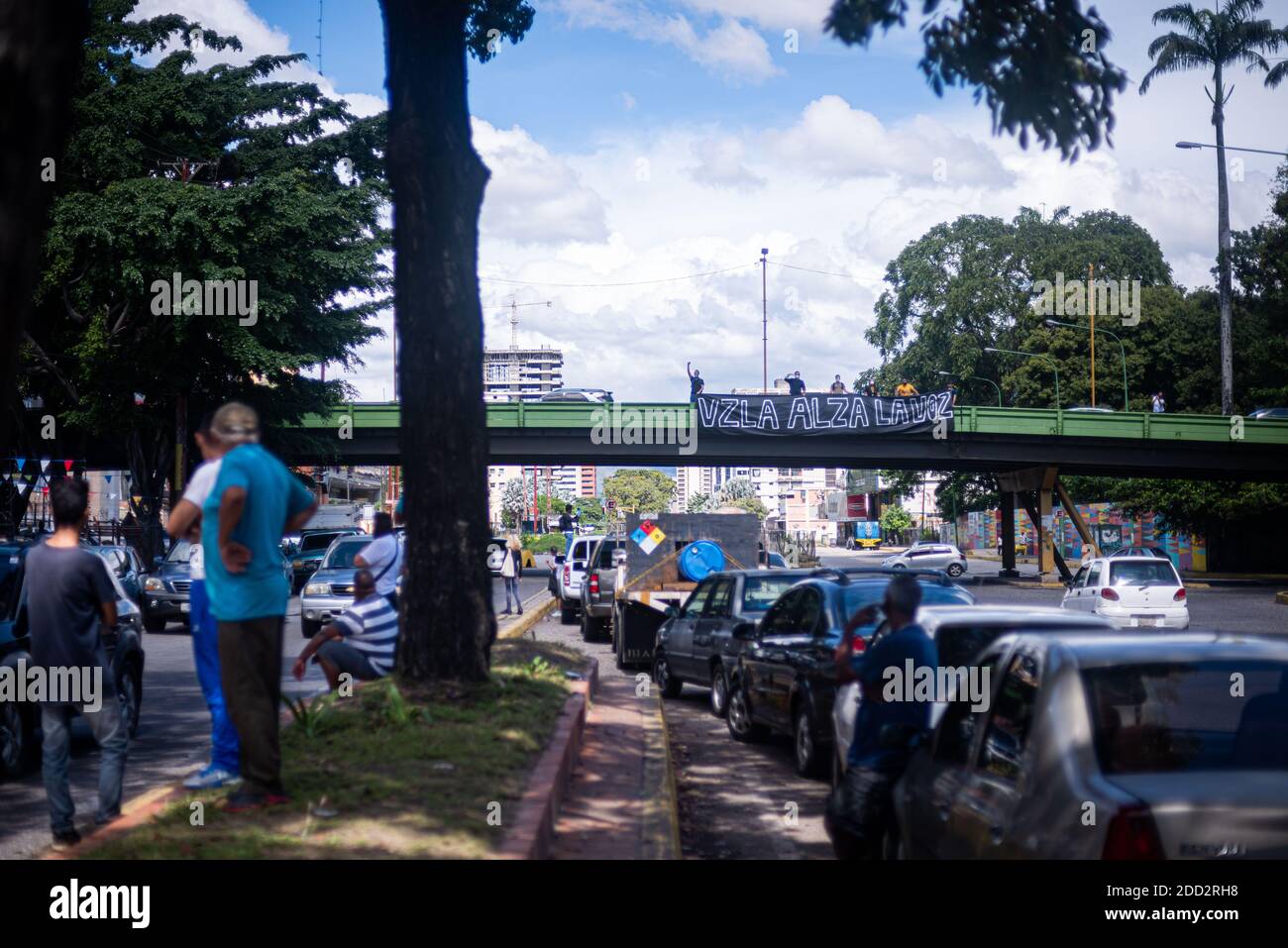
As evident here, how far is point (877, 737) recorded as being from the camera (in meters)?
6.27

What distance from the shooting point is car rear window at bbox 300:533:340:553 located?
133 feet

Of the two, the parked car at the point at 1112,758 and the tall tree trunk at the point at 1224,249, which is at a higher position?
the tall tree trunk at the point at 1224,249

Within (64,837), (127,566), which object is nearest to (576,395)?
(127,566)

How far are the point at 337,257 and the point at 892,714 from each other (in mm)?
31144

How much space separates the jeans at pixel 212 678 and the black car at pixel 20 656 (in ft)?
4.56

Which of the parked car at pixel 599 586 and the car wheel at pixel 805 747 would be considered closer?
the car wheel at pixel 805 747

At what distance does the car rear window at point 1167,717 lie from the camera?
14.7 ft

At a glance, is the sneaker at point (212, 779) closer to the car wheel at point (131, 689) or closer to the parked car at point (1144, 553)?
the car wheel at point (131, 689)

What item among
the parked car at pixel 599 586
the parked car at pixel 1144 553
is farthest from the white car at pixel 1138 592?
the parked car at pixel 599 586

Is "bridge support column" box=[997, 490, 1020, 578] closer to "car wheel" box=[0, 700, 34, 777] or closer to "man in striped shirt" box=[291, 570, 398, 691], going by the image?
"man in striped shirt" box=[291, 570, 398, 691]

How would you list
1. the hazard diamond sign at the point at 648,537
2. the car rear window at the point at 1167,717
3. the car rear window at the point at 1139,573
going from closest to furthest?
1. the car rear window at the point at 1167,717
2. the hazard diamond sign at the point at 648,537
3. the car rear window at the point at 1139,573
